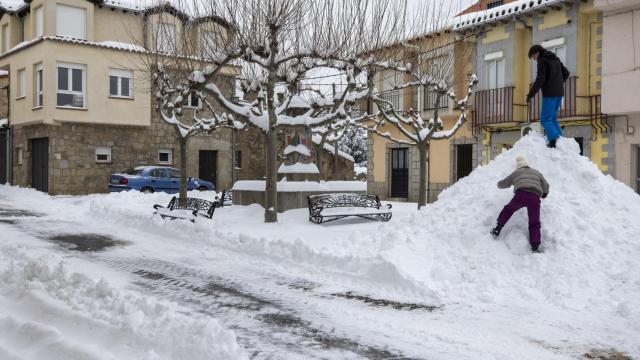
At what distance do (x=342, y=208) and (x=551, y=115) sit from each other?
16.8 ft

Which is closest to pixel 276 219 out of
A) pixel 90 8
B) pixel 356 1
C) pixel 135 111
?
pixel 356 1

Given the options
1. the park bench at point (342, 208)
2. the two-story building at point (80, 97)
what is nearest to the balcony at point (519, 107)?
the park bench at point (342, 208)

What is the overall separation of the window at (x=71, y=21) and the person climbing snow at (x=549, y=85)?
21.9 m

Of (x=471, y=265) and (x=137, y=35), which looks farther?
(x=137, y=35)

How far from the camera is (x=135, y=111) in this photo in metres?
26.4

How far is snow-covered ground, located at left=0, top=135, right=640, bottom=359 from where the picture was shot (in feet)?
15.5

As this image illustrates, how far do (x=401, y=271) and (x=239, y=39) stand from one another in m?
6.70

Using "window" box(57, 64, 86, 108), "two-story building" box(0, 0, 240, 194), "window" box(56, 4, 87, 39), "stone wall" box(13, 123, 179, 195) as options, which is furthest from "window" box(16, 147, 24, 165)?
"window" box(56, 4, 87, 39)

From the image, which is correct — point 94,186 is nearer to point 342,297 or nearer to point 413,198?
point 413,198

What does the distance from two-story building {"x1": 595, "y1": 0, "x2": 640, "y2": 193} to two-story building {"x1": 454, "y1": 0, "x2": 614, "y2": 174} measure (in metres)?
0.30

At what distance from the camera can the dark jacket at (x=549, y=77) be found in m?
9.05

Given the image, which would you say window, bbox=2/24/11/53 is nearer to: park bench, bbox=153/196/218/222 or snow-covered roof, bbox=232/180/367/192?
park bench, bbox=153/196/218/222

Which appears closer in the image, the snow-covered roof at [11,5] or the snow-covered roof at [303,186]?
the snow-covered roof at [303,186]

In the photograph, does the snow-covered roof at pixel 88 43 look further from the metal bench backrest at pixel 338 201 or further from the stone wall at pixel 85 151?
the metal bench backrest at pixel 338 201
